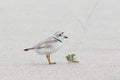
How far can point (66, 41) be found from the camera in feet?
24.9

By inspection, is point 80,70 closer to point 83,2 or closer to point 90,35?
point 90,35

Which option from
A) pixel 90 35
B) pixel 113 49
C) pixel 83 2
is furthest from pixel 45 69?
pixel 83 2

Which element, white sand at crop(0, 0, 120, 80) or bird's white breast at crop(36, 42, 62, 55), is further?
bird's white breast at crop(36, 42, 62, 55)

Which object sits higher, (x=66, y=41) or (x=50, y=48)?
(x=66, y=41)

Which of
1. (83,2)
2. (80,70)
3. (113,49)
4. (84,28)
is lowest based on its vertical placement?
(80,70)

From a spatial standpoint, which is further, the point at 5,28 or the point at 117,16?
the point at 117,16

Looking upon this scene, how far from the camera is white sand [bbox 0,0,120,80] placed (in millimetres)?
5664

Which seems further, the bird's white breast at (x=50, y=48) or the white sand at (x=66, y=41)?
the bird's white breast at (x=50, y=48)

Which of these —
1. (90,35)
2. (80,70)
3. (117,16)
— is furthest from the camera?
(117,16)

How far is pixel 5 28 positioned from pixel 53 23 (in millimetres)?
772

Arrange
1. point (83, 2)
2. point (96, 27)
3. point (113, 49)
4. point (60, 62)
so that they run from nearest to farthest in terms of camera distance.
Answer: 1. point (60, 62)
2. point (113, 49)
3. point (96, 27)
4. point (83, 2)

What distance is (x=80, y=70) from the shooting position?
227 inches

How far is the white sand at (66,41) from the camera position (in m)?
5.66

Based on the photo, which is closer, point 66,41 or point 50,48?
point 50,48
